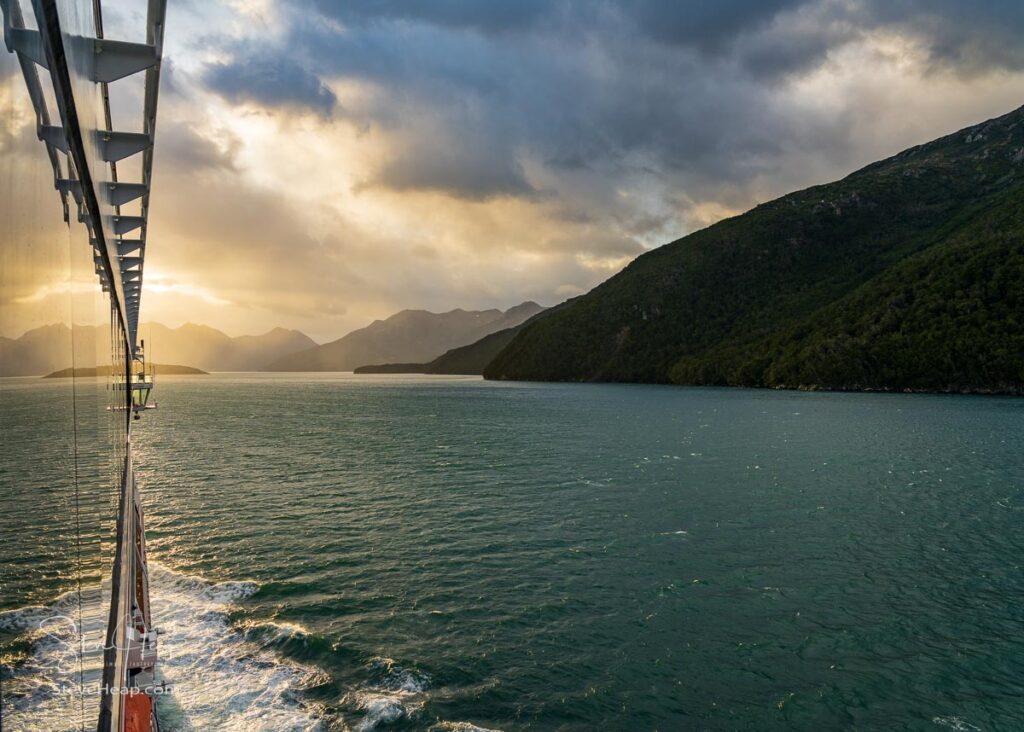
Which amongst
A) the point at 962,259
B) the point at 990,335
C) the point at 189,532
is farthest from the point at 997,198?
the point at 189,532

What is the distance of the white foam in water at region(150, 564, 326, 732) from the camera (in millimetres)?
11352

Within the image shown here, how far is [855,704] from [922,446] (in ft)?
152

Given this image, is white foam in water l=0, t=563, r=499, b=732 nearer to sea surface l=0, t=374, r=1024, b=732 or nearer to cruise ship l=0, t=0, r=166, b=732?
sea surface l=0, t=374, r=1024, b=732

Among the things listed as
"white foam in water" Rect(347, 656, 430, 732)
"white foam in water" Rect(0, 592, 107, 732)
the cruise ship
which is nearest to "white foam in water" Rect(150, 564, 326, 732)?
"white foam in water" Rect(347, 656, 430, 732)

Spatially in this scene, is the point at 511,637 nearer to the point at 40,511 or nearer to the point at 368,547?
the point at 368,547

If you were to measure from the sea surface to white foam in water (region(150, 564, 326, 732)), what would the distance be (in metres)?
0.06

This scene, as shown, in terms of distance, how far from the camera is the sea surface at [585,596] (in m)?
12.1

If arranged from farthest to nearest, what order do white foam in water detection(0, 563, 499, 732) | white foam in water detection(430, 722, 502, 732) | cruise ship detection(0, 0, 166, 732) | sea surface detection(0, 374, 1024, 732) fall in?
sea surface detection(0, 374, 1024, 732) < white foam in water detection(0, 563, 499, 732) < white foam in water detection(430, 722, 502, 732) < cruise ship detection(0, 0, 166, 732)

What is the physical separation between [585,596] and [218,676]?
985 cm

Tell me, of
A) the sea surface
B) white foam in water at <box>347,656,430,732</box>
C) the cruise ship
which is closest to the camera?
the cruise ship

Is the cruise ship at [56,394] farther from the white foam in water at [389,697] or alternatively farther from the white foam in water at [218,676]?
the white foam in water at [389,697]

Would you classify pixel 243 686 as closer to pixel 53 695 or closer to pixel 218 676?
pixel 218 676

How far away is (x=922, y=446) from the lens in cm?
4934

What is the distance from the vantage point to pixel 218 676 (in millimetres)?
13062
